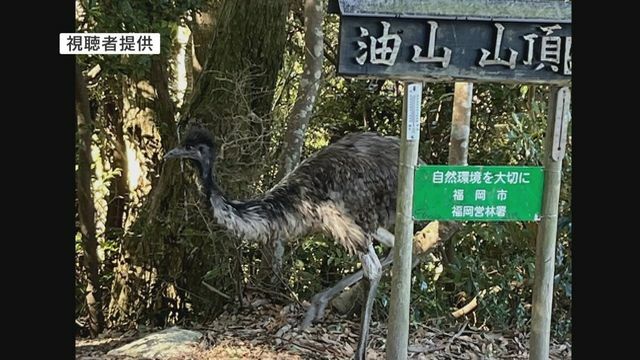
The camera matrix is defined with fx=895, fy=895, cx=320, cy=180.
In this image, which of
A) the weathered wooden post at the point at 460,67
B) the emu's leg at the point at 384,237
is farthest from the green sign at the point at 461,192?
the emu's leg at the point at 384,237

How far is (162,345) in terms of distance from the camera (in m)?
4.12

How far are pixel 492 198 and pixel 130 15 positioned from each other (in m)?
1.69

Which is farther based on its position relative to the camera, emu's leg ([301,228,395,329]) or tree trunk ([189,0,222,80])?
tree trunk ([189,0,222,80])

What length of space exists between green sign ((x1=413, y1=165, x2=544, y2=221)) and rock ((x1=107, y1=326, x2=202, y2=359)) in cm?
135

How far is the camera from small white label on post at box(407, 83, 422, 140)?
3.43 metres

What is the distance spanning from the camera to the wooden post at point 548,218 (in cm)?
357

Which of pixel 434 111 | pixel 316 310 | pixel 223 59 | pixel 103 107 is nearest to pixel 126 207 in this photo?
pixel 103 107

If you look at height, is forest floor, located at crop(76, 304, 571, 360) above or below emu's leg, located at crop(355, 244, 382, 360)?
below

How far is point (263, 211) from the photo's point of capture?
399 centimetres

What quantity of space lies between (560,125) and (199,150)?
1.51 metres

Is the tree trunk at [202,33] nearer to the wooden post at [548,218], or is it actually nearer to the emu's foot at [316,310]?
the emu's foot at [316,310]

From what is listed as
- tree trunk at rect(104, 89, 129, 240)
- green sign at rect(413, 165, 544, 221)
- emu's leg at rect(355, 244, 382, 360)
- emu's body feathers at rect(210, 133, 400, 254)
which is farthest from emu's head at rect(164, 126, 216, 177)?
A: tree trunk at rect(104, 89, 129, 240)

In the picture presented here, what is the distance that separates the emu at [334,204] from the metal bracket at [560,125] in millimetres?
839

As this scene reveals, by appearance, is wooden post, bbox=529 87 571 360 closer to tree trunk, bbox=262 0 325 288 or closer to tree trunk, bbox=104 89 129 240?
tree trunk, bbox=262 0 325 288
